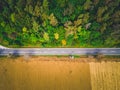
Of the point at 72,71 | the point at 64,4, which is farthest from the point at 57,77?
the point at 64,4

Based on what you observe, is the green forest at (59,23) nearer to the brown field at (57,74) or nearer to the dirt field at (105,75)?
the brown field at (57,74)

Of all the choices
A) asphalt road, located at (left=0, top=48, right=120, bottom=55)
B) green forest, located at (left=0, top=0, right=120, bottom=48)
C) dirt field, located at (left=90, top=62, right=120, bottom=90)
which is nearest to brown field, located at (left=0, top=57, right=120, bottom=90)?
dirt field, located at (left=90, top=62, right=120, bottom=90)

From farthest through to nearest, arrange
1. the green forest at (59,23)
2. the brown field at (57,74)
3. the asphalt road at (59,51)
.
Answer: the asphalt road at (59,51)
the green forest at (59,23)
the brown field at (57,74)

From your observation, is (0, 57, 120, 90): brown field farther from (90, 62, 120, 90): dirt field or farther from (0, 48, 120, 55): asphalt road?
(0, 48, 120, 55): asphalt road

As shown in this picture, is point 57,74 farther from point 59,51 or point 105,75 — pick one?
point 105,75

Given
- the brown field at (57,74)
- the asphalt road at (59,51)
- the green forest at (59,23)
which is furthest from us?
the asphalt road at (59,51)

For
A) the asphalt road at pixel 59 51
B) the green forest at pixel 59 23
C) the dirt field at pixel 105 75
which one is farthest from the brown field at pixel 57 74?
the green forest at pixel 59 23

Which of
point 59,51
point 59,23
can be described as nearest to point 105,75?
point 59,51
